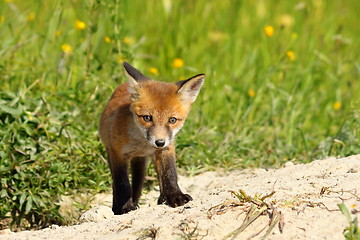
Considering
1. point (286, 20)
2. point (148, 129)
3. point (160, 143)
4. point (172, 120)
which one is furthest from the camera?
point (286, 20)

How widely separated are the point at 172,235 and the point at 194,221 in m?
0.17

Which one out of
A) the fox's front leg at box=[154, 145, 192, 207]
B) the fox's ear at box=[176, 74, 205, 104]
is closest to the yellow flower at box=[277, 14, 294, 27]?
the fox's ear at box=[176, 74, 205, 104]

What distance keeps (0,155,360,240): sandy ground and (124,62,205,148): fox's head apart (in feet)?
2.06

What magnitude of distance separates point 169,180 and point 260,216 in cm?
136

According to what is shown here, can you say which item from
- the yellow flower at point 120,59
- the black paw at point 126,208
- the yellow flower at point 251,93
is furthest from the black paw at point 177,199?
the yellow flower at point 251,93

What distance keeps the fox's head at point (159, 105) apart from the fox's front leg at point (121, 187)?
1.23 feet

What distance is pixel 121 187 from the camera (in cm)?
514

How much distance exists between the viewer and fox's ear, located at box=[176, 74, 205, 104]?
203 inches

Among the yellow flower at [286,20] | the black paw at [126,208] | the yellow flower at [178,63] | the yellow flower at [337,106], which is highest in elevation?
the yellow flower at [286,20]

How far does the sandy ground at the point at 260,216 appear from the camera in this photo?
369cm

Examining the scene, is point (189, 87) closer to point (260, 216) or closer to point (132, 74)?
point (132, 74)

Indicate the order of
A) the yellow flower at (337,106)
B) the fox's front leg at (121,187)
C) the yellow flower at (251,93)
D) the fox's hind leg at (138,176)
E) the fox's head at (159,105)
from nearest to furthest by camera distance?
the fox's head at (159,105) → the fox's front leg at (121,187) → the fox's hind leg at (138,176) → the yellow flower at (251,93) → the yellow flower at (337,106)

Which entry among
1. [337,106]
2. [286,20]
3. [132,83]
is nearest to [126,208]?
[132,83]

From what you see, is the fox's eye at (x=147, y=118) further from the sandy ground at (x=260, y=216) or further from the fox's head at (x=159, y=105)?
the sandy ground at (x=260, y=216)
